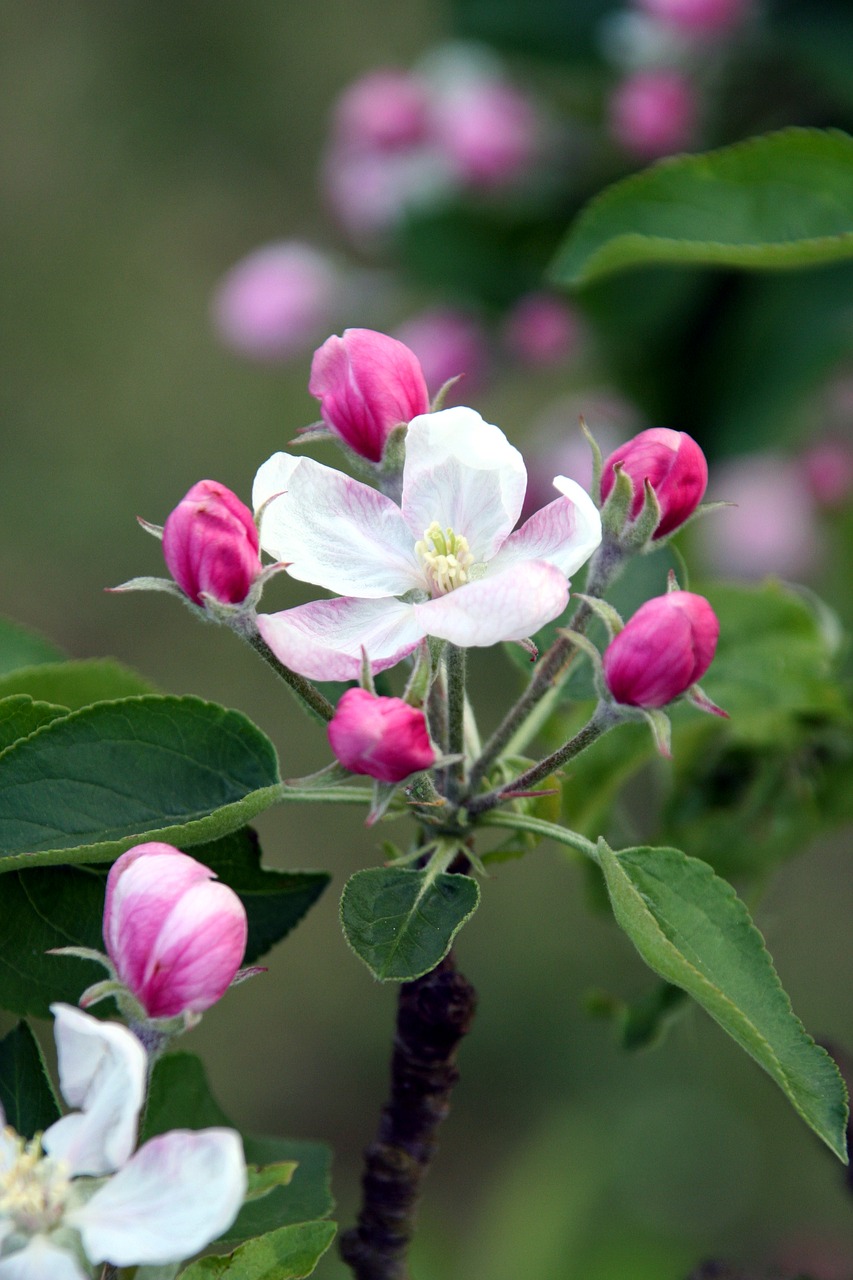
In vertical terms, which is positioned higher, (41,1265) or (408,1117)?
(41,1265)

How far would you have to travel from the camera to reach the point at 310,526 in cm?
63

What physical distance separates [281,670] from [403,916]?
119 mm

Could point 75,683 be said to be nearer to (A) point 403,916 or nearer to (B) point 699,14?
(A) point 403,916

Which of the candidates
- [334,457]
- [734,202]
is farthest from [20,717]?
[334,457]

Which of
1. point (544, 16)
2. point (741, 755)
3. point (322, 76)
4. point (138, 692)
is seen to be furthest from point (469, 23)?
point (322, 76)

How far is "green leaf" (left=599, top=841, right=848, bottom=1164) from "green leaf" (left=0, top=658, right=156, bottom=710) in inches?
10.8

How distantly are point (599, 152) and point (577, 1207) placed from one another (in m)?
1.40

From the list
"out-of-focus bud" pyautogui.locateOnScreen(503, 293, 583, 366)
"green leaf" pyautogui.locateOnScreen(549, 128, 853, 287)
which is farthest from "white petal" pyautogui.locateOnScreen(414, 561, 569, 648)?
"out-of-focus bud" pyautogui.locateOnScreen(503, 293, 583, 366)

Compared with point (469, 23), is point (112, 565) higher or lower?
lower

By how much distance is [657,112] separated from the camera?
4.85 feet

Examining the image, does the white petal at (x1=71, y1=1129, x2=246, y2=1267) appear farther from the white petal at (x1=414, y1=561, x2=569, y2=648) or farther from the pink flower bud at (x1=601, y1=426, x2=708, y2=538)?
the pink flower bud at (x1=601, y1=426, x2=708, y2=538)

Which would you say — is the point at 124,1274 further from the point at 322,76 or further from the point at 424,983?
Answer: the point at 322,76

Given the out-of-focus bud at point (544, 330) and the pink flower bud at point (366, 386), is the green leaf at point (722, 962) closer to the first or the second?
the pink flower bud at point (366, 386)

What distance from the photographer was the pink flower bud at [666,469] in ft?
1.97
